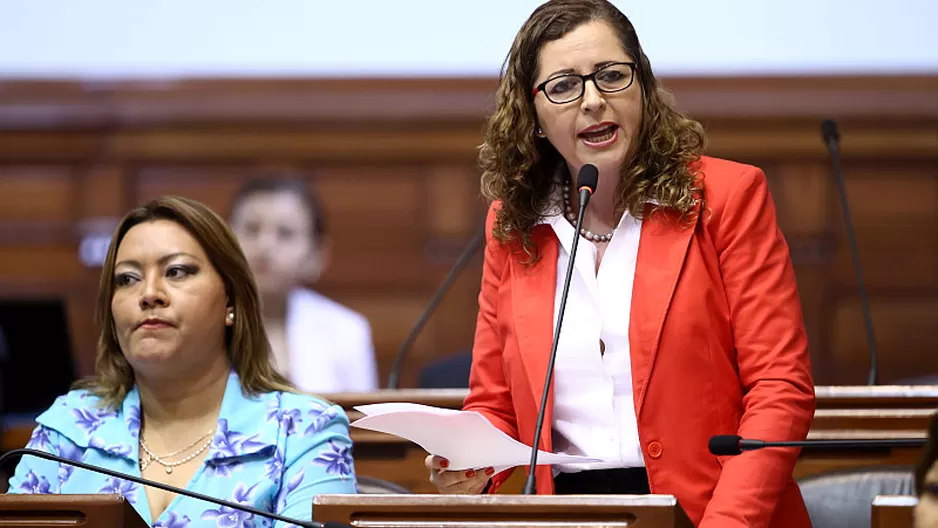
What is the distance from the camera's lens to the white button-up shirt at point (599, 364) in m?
1.80

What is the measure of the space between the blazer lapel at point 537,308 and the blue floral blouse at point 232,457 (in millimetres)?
420

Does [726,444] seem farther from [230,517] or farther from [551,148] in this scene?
[230,517]

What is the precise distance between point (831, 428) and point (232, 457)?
1092 millimetres

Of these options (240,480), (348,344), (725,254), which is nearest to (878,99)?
(348,344)

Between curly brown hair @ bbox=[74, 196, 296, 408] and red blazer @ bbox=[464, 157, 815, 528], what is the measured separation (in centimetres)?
59

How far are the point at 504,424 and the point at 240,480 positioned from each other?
45 cm

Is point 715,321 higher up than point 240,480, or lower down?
higher up

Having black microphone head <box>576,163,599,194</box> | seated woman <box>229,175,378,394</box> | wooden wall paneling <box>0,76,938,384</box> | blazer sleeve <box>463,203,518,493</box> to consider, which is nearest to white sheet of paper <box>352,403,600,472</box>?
blazer sleeve <box>463,203,518,493</box>

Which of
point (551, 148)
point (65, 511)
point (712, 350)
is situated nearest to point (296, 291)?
point (551, 148)

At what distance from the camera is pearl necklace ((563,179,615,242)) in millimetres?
1926

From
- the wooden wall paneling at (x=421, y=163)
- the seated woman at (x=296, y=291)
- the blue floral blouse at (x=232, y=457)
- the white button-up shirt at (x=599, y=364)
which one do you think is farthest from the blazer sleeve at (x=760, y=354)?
the wooden wall paneling at (x=421, y=163)

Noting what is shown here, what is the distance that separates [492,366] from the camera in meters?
1.96

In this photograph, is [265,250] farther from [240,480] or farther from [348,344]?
[240,480]

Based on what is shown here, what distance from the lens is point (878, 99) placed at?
4223 millimetres
